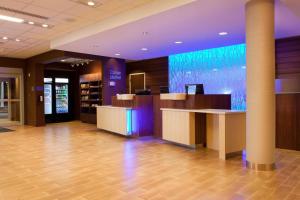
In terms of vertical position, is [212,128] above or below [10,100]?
below

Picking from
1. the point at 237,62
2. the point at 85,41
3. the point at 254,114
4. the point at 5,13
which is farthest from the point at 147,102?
the point at 5,13

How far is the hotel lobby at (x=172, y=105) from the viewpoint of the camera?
147 inches

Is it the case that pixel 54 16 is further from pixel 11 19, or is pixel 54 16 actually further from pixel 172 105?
pixel 172 105

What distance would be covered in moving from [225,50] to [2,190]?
7600 mm

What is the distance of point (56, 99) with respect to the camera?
13.2m

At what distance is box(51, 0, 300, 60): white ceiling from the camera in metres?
4.65

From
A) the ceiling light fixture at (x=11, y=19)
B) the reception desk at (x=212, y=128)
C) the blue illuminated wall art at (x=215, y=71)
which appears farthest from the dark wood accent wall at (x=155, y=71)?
the ceiling light fixture at (x=11, y=19)

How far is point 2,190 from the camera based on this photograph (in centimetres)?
347

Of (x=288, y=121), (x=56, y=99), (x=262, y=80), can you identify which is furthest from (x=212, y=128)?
(x=56, y=99)

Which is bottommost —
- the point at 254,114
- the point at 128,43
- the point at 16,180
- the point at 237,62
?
the point at 16,180

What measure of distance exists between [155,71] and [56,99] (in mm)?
6057

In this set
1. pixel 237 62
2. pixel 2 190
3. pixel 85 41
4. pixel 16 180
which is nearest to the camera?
pixel 2 190

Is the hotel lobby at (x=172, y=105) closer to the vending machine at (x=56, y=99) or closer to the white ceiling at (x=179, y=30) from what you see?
the white ceiling at (x=179, y=30)

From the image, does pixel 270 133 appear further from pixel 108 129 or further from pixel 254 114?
pixel 108 129
